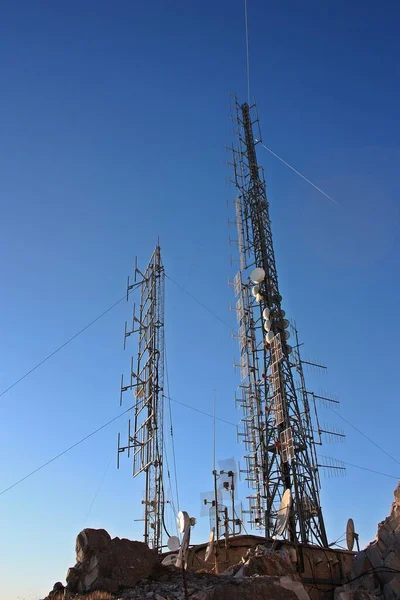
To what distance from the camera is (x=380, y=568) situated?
18.8m

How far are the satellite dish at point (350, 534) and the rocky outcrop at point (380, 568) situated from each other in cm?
196

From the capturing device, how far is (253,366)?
1300 inches

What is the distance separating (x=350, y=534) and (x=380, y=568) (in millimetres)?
3693

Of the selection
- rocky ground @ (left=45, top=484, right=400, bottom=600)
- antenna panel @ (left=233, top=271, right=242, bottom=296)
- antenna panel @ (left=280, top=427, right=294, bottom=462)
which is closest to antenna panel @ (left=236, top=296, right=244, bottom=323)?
antenna panel @ (left=233, top=271, right=242, bottom=296)

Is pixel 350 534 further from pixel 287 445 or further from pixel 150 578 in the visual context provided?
pixel 150 578

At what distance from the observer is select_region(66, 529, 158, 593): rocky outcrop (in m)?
13.3

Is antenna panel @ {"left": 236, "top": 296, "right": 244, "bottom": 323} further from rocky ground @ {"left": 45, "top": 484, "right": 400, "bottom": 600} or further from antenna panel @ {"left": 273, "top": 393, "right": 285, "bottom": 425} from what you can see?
rocky ground @ {"left": 45, "top": 484, "right": 400, "bottom": 600}

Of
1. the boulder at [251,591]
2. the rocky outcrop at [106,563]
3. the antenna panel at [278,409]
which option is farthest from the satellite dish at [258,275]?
the boulder at [251,591]

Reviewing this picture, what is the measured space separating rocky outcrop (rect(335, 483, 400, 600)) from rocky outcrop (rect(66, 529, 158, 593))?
7.82 meters

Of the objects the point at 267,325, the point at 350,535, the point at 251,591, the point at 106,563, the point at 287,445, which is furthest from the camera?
the point at 267,325

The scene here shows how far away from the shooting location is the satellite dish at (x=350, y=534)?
2222 centimetres

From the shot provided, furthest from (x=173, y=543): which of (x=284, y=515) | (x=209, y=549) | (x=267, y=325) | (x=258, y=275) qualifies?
(x=258, y=275)

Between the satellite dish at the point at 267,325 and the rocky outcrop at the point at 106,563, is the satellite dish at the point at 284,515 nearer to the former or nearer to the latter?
the rocky outcrop at the point at 106,563

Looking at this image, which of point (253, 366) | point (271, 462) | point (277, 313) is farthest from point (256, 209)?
point (271, 462)
